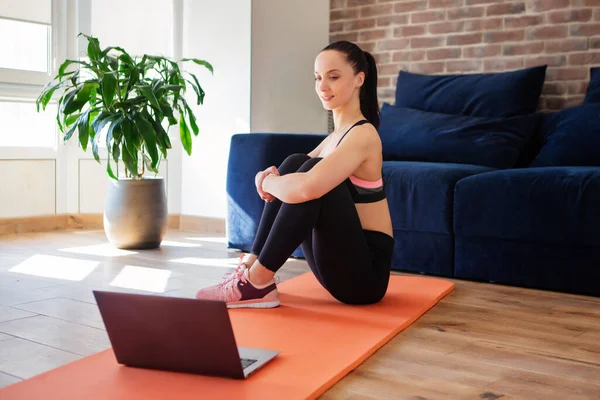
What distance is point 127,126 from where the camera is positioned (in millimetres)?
3348

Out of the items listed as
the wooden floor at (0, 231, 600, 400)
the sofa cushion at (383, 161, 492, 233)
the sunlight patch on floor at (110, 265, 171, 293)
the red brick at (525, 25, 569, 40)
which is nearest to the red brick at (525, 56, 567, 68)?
the red brick at (525, 25, 569, 40)

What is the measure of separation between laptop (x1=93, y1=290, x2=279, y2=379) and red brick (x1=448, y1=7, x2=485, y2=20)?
2866 mm

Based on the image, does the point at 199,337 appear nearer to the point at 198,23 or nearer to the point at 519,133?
the point at 519,133

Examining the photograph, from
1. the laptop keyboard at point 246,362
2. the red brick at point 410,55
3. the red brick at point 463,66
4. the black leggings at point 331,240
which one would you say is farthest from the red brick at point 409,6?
the laptop keyboard at point 246,362

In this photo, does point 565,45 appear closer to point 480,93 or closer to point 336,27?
point 480,93

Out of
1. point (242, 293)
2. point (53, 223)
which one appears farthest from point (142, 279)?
point (53, 223)

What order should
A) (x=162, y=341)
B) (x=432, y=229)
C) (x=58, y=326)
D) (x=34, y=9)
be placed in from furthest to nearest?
1. (x=34, y=9)
2. (x=432, y=229)
3. (x=58, y=326)
4. (x=162, y=341)

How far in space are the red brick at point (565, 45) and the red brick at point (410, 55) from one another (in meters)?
0.73

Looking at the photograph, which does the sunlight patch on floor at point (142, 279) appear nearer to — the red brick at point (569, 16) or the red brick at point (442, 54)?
the red brick at point (442, 54)

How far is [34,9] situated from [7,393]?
128 inches

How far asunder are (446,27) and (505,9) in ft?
1.17

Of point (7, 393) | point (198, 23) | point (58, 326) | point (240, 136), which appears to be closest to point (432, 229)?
point (240, 136)

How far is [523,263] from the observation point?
272 centimetres

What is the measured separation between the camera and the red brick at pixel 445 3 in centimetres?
393
